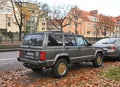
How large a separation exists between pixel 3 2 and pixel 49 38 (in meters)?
29.3

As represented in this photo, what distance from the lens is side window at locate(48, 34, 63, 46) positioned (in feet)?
27.2

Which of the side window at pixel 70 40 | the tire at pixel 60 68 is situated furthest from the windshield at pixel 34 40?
the side window at pixel 70 40

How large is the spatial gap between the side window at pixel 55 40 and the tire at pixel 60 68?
2.33 feet

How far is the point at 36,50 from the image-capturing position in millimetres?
8117

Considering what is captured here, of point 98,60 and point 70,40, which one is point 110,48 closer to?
point 98,60

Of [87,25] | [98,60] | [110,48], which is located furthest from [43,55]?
[87,25]

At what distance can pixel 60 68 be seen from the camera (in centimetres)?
858

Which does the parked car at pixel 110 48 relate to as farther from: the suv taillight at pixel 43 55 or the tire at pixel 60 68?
the suv taillight at pixel 43 55

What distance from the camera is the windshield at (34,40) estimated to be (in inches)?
325

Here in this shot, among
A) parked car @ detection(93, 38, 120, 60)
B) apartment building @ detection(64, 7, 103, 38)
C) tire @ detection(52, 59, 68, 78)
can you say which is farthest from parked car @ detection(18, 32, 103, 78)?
apartment building @ detection(64, 7, 103, 38)

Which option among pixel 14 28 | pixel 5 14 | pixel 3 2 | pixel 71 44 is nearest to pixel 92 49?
pixel 71 44

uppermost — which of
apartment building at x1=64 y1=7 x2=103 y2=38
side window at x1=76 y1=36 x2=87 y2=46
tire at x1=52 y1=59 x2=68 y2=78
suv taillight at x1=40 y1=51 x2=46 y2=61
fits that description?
apartment building at x1=64 y1=7 x2=103 y2=38

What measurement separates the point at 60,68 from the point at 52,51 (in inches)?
34.2

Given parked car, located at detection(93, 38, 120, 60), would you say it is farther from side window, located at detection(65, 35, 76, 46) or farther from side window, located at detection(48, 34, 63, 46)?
side window, located at detection(48, 34, 63, 46)
